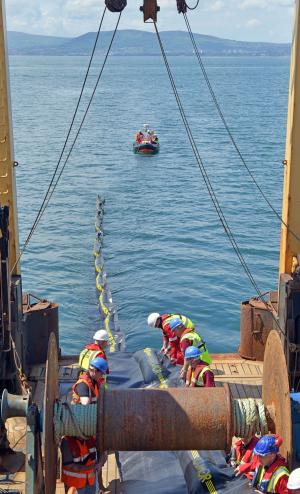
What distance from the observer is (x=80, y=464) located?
7.77 m

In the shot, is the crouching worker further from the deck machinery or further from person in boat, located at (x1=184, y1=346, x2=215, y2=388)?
person in boat, located at (x1=184, y1=346, x2=215, y2=388)

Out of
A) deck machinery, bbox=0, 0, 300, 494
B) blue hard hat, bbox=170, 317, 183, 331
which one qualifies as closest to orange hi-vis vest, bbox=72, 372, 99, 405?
deck machinery, bbox=0, 0, 300, 494

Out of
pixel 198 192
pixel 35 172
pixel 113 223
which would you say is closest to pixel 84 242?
pixel 113 223

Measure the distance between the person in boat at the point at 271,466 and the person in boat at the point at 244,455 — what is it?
0.42 m

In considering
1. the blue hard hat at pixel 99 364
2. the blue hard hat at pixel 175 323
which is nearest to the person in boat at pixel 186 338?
the blue hard hat at pixel 175 323

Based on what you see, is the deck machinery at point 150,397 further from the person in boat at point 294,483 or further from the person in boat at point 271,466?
the person in boat at point 294,483

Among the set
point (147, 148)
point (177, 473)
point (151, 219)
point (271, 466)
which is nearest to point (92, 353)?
point (177, 473)

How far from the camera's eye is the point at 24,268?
28.2 metres

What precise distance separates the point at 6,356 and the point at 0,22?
15.0 feet

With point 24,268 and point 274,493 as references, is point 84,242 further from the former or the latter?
point 274,493

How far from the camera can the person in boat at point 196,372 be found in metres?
9.02

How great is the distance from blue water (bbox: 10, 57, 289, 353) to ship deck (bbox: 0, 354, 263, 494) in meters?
6.80

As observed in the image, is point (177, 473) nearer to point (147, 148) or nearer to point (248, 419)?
point (248, 419)

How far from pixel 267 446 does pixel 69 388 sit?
474cm
